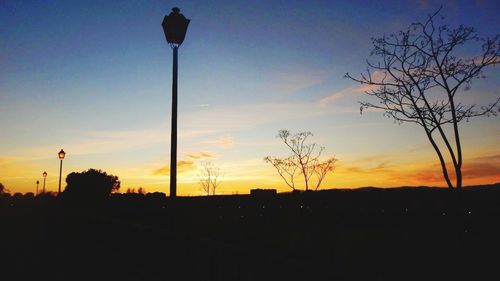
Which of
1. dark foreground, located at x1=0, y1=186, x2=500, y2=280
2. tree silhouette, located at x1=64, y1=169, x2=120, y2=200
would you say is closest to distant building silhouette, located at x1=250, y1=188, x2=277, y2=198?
dark foreground, located at x1=0, y1=186, x2=500, y2=280

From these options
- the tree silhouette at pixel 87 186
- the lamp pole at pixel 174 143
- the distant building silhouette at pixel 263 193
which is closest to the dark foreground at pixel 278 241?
the lamp pole at pixel 174 143

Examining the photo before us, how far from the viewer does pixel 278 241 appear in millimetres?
21391

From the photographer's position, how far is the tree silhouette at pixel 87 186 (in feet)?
201

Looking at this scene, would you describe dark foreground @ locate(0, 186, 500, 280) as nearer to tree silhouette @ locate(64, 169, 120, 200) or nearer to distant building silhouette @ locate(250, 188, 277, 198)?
distant building silhouette @ locate(250, 188, 277, 198)

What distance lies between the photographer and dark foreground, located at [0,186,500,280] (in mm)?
6793

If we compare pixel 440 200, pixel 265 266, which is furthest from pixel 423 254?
pixel 265 266

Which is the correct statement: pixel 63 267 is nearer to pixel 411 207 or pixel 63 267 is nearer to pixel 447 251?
pixel 447 251

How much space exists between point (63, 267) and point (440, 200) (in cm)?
2427

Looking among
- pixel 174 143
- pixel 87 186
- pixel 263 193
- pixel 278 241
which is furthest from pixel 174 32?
pixel 87 186

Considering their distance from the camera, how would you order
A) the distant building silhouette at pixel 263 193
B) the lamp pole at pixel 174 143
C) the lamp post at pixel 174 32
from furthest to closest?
the distant building silhouette at pixel 263 193 → the lamp post at pixel 174 32 → the lamp pole at pixel 174 143

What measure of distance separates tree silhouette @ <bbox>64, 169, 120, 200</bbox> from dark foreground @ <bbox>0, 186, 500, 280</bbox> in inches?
1186

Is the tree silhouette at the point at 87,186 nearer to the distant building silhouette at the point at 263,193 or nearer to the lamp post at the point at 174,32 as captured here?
the distant building silhouette at the point at 263,193

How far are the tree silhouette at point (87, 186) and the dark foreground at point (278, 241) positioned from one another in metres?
30.1

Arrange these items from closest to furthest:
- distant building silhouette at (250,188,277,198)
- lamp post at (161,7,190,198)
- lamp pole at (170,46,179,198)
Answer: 1. lamp pole at (170,46,179,198)
2. lamp post at (161,7,190,198)
3. distant building silhouette at (250,188,277,198)
